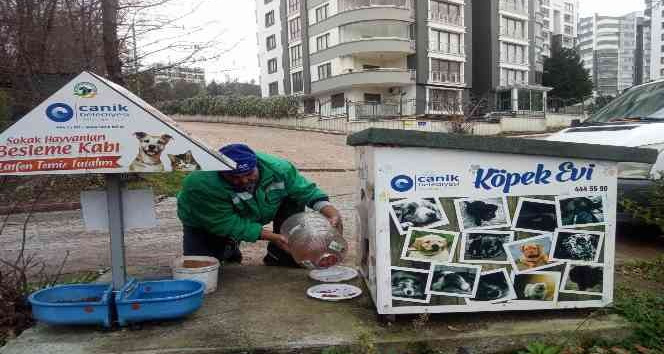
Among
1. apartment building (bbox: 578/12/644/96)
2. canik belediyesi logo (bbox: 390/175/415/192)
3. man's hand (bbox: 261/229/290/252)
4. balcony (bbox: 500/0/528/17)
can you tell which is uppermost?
apartment building (bbox: 578/12/644/96)

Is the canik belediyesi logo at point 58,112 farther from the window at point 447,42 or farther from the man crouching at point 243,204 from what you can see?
the window at point 447,42

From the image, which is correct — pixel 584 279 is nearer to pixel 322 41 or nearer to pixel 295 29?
pixel 322 41

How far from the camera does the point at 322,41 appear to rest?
1660 inches

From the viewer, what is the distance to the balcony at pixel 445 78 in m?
40.8

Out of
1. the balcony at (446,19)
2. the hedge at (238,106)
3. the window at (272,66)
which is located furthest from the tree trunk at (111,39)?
the window at (272,66)

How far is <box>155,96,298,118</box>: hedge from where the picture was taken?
3584 centimetres

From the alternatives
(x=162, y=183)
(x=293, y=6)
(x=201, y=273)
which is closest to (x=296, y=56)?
(x=293, y=6)

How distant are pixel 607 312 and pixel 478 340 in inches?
37.5

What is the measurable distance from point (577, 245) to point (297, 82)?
151 feet

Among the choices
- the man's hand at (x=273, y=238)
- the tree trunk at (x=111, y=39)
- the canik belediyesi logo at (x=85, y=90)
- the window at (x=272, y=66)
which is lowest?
the man's hand at (x=273, y=238)

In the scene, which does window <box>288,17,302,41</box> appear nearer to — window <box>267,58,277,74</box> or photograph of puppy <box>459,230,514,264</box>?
window <box>267,58,277,74</box>

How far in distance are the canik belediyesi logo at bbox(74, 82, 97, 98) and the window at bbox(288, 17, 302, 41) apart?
147ft

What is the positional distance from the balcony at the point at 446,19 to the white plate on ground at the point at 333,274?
39516 mm

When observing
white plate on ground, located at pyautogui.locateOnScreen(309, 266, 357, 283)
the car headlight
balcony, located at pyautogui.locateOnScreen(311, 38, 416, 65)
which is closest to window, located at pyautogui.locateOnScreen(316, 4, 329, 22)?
balcony, located at pyautogui.locateOnScreen(311, 38, 416, 65)
